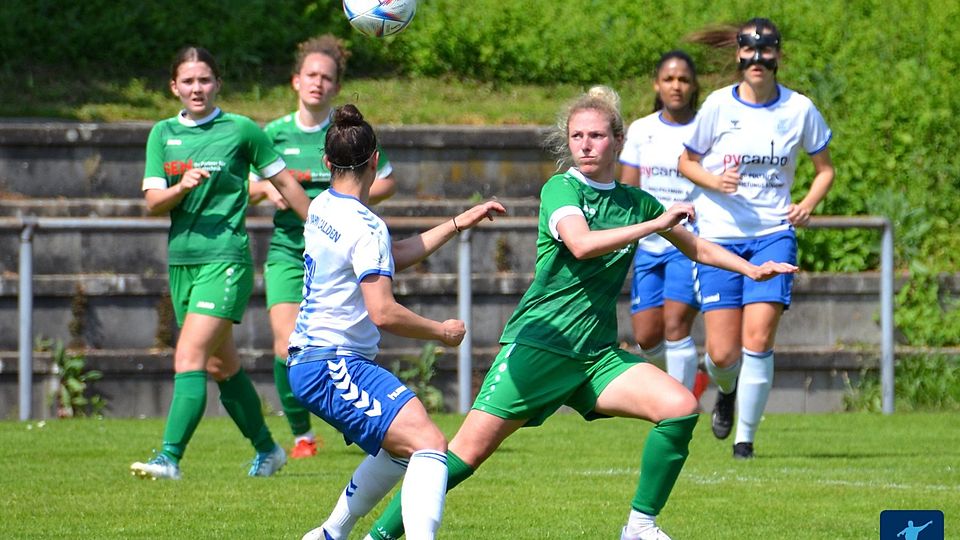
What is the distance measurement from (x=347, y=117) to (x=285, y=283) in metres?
3.22

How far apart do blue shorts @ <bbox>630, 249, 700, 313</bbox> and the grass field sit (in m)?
0.90

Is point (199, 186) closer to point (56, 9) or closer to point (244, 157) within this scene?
point (244, 157)

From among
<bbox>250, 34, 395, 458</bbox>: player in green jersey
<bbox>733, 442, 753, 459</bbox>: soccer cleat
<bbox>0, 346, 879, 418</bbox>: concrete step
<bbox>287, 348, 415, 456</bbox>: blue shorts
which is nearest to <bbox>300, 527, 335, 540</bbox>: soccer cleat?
<bbox>287, 348, 415, 456</bbox>: blue shorts

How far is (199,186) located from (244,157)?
0.90 ft

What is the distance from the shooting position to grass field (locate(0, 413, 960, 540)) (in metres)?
6.39

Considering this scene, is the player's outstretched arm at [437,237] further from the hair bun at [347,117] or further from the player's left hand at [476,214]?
the hair bun at [347,117]

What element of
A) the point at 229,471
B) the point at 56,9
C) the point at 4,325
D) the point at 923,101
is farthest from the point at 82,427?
the point at 923,101

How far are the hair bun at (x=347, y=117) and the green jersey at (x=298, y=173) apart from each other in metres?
3.02

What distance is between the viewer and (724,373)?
8.88 m

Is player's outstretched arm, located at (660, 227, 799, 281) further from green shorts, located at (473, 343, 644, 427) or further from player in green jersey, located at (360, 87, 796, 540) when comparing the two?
green shorts, located at (473, 343, 644, 427)

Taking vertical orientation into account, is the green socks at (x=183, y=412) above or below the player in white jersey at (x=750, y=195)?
below

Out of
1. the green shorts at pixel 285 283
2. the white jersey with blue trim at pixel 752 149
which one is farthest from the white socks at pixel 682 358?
the green shorts at pixel 285 283

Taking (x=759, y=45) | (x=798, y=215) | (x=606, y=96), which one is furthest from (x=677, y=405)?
(x=759, y=45)

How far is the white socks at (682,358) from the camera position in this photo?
9.60 meters
